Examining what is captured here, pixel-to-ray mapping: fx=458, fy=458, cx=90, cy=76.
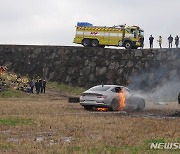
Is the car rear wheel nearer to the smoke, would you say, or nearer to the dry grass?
the dry grass

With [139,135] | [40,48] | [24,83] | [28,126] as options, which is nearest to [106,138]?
[139,135]

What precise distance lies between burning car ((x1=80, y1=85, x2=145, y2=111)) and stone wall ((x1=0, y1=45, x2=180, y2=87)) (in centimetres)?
1647

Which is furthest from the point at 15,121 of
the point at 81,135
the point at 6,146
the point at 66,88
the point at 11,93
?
the point at 66,88

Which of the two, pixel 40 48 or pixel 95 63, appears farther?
pixel 40 48

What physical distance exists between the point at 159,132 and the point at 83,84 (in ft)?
97.0

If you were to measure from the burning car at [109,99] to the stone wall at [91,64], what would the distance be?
16472 millimetres

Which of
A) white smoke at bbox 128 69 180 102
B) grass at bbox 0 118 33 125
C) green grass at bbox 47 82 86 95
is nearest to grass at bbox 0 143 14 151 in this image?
grass at bbox 0 118 33 125

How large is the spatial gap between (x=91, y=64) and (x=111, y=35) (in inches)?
129

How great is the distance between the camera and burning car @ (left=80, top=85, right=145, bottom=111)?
68.4 feet

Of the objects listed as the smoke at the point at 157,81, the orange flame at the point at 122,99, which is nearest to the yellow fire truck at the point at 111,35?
the smoke at the point at 157,81

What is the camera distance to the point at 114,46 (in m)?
41.8

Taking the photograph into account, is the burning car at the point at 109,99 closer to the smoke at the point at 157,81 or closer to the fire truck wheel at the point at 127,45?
the smoke at the point at 157,81

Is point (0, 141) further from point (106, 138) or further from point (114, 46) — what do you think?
point (114, 46)

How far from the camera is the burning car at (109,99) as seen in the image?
68.4 ft
